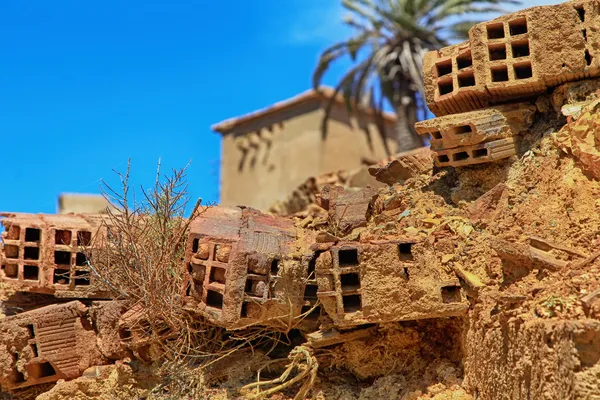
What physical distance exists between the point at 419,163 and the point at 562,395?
12.8 feet

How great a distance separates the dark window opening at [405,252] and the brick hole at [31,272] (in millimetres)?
3848

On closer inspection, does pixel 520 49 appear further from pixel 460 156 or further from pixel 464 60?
pixel 460 156

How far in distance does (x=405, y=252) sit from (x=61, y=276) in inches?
148

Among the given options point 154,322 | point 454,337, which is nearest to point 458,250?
point 454,337

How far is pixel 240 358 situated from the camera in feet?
24.6

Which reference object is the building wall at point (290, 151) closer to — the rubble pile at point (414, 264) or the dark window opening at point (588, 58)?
the rubble pile at point (414, 264)

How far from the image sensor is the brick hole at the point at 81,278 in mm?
8133

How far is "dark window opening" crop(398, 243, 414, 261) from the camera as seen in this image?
653 centimetres

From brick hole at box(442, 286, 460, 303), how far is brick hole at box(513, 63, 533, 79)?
6.82ft

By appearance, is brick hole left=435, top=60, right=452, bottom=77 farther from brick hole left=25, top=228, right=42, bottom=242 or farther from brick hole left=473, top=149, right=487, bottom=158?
brick hole left=25, top=228, right=42, bottom=242

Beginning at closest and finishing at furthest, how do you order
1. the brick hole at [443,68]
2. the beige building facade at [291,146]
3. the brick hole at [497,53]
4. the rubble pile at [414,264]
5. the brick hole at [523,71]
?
the rubble pile at [414,264], the brick hole at [523,71], the brick hole at [497,53], the brick hole at [443,68], the beige building facade at [291,146]

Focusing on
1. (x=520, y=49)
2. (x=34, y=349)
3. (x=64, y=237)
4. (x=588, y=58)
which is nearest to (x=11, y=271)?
(x=64, y=237)

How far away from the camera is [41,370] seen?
7.81 metres

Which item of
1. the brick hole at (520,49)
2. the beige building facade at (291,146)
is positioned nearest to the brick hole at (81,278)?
the brick hole at (520,49)
